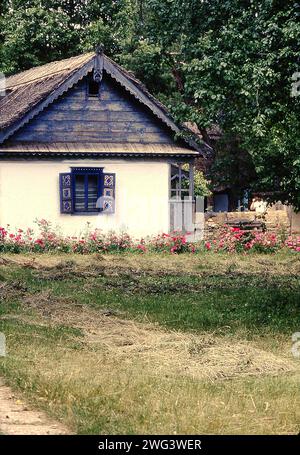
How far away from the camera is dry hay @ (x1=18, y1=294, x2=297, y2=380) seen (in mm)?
11359

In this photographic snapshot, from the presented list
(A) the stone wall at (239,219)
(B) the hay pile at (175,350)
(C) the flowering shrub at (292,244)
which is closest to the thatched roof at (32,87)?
(A) the stone wall at (239,219)

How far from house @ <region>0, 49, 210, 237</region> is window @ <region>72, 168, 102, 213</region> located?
34 millimetres

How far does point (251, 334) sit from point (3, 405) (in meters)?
6.02

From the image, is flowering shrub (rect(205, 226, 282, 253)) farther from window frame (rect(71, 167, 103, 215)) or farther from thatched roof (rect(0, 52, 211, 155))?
window frame (rect(71, 167, 103, 215))

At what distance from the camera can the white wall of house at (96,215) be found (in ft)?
95.4

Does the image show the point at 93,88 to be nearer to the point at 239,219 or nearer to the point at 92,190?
the point at 92,190

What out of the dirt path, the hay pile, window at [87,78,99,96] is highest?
window at [87,78,99,96]

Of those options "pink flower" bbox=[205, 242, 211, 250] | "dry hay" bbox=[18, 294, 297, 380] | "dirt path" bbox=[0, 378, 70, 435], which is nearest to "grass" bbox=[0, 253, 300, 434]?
"dry hay" bbox=[18, 294, 297, 380]

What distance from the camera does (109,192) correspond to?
99.1ft

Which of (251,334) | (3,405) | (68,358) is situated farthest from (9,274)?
(3,405)

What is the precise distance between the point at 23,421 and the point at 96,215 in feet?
71.5

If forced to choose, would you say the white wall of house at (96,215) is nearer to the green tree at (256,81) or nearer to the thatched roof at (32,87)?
the thatched roof at (32,87)

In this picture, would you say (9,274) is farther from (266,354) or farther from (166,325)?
(266,354)

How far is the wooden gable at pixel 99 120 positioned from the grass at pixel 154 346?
7.86m
